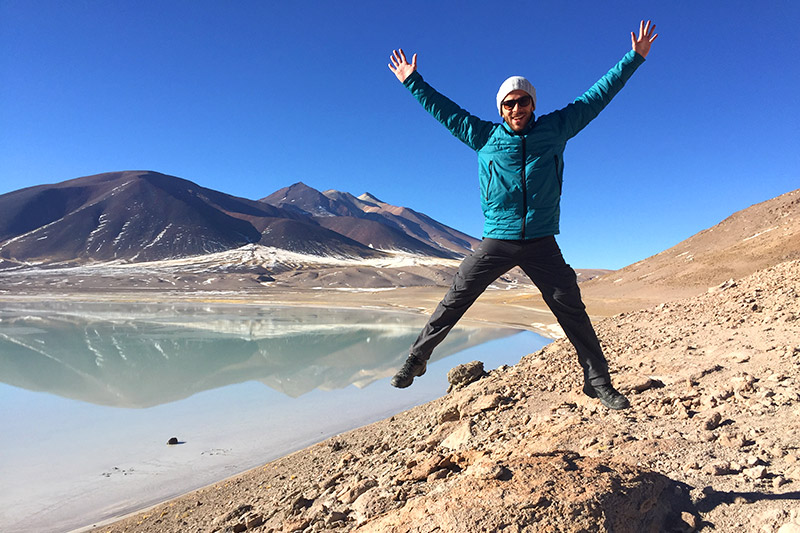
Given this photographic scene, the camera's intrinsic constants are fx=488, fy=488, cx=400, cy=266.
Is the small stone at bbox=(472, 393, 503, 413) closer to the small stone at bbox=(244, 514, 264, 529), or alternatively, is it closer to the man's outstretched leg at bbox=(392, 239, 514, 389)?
the man's outstretched leg at bbox=(392, 239, 514, 389)

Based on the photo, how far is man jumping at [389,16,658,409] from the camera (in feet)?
9.96

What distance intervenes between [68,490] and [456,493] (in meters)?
6.07

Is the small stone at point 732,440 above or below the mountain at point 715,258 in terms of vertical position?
below

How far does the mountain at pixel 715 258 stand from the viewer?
87.1ft

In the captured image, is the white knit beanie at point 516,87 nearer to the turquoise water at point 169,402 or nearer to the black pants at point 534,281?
the black pants at point 534,281

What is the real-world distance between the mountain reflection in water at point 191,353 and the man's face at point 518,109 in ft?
31.7

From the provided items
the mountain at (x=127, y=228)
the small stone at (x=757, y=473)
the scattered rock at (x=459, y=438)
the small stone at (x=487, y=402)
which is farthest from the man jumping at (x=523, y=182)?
the mountain at (x=127, y=228)

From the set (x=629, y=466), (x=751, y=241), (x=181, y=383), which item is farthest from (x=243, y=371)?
(x=751, y=241)

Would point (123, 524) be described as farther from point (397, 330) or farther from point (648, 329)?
point (397, 330)

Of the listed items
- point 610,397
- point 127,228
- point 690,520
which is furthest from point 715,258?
point 127,228

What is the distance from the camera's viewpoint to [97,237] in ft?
406

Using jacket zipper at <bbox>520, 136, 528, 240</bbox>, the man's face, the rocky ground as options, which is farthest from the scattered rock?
the man's face

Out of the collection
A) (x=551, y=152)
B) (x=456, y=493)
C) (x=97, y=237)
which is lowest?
(x=456, y=493)

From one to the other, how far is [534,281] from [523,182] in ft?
2.17
